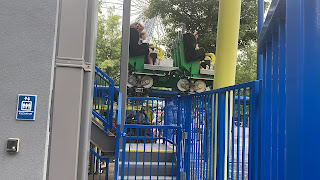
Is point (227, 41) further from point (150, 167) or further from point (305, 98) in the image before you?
point (305, 98)

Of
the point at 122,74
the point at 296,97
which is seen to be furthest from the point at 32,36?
the point at 122,74

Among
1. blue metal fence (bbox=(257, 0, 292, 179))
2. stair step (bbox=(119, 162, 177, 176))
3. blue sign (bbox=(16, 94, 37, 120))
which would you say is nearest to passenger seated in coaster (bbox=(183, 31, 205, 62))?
stair step (bbox=(119, 162, 177, 176))

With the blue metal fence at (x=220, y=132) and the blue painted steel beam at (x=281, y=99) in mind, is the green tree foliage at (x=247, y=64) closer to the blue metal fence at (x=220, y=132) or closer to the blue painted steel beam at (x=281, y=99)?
the blue metal fence at (x=220, y=132)

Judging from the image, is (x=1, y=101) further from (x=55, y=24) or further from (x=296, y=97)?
(x=296, y=97)

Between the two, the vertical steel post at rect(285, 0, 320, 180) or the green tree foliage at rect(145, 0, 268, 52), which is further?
the green tree foliage at rect(145, 0, 268, 52)

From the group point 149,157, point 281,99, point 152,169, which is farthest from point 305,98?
point 149,157

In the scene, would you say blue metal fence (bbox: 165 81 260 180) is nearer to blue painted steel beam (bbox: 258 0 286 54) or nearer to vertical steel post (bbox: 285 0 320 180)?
blue painted steel beam (bbox: 258 0 286 54)

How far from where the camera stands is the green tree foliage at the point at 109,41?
20.4 metres

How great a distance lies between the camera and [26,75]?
2.65m

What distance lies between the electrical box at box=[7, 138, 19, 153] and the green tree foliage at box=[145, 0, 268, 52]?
17.0 m

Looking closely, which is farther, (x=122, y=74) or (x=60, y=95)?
(x=122, y=74)

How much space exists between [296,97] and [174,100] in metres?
5.60

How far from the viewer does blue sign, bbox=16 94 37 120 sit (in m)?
2.60

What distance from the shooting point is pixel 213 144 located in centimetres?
335
